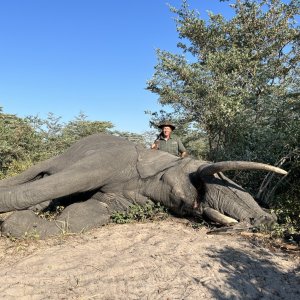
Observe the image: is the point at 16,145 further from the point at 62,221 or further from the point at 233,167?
the point at 233,167

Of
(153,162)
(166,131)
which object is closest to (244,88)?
(166,131)

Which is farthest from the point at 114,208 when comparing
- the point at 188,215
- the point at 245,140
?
the point at 245,140

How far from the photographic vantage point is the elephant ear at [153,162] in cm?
540

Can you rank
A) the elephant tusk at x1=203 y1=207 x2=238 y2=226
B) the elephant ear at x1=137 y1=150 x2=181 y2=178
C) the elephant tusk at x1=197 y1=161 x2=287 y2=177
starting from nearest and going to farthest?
the elephant tusk at x1=197 y1=161 x2=287 y2=177
the elephant tusk at x1=203 y1=207 x2=238 y2=226
the elephant ear at x1=137 y1=150 x2=181 y2=178

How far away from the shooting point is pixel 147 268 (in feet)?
11.3

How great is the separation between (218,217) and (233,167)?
62 cm

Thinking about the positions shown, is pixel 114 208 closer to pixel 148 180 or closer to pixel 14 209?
pixel 148 180

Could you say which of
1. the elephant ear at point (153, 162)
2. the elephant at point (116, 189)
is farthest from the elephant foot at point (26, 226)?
the elephant ear at point (153, 162)

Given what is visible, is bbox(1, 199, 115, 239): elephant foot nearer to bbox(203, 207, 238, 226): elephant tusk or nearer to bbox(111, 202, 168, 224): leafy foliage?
bbox(111, 202, 168, 224): leafy foliage

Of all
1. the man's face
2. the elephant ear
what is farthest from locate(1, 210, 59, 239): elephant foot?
the man's face

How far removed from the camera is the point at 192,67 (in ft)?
32.7

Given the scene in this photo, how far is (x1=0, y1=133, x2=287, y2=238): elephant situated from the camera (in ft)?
15.3

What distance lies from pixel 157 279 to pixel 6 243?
70.0 inches

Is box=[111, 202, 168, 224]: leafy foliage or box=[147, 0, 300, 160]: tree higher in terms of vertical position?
box=[147, 0, 300, 160]: tree
